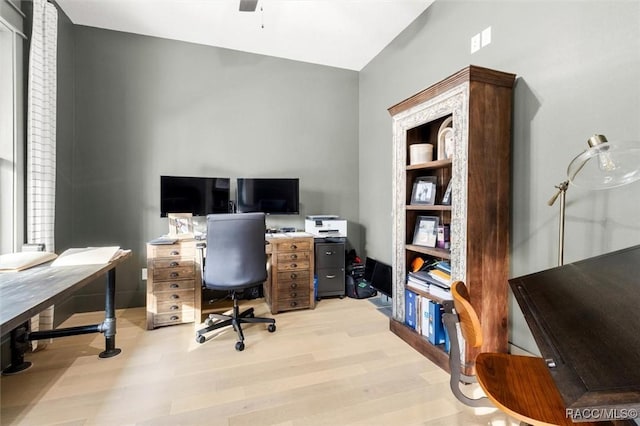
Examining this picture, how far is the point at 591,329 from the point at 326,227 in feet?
8.16

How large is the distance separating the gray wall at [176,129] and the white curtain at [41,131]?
0.62 meters

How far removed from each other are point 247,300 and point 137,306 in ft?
3.71

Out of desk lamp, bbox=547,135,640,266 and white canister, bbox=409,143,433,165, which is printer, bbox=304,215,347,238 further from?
desk lamp, bbox=547,135,640,266

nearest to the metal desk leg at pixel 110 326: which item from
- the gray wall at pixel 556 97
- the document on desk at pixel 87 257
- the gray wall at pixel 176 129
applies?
the document on desk at pixel 87 257

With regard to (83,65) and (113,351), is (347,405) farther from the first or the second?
(83,65)

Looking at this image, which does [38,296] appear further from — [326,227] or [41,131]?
[326,227]

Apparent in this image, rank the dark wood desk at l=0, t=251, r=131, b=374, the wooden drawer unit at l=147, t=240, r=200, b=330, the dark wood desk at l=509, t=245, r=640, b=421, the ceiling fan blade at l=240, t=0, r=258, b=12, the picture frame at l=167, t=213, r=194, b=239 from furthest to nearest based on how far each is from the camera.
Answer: the picture frame at l=167, t=213, r=194, b=239 < the wooden drawer unit at l=147, t=240, r=200, b=330 < the ceiling fan blade at l=240, t=0, r=258, b=12 < the dark wood desk at l=0, t=251, r=131, b=374 < the dark wood desk at l=509, t=245, r=640, b=421

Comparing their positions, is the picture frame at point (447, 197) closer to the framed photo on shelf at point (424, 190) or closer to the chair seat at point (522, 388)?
the framed photo on shelf at point (424, 190)

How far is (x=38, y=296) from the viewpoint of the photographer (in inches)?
43.2

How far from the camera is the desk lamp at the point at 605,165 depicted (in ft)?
3.36

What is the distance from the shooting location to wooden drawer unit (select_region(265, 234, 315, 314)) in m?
2.79

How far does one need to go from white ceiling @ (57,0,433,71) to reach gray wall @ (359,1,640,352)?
0.58 m

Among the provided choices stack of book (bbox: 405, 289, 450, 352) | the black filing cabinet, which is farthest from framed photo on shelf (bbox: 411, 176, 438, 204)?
the black filing cabinet

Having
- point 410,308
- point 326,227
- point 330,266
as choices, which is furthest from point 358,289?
point 410,308
